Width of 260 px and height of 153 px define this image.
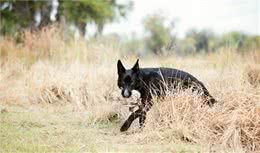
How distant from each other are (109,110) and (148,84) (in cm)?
87

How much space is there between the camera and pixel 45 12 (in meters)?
20.8

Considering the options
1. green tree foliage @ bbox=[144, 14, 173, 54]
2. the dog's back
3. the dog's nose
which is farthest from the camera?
green tree foliage @ bbox=[144, 14, 173, 54]

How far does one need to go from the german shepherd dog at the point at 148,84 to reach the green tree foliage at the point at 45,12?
46.7 ft

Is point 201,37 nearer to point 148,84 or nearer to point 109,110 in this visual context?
point 109,110

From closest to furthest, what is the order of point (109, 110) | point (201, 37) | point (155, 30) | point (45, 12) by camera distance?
point (109, 110) → point (45, 12) → point (155, 30) → point (201, 37)

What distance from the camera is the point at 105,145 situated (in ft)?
18.5

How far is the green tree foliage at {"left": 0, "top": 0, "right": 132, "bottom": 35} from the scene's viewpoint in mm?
20781

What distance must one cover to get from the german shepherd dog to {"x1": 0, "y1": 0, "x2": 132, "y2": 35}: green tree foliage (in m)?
14.2

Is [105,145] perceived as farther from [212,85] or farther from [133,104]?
[212,85]

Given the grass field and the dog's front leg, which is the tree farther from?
the dog's front leg

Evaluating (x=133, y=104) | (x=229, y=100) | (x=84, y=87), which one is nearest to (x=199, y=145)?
(x=229, y=100)

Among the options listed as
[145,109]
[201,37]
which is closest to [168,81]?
[145,109]

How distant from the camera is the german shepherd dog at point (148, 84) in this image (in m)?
6.32

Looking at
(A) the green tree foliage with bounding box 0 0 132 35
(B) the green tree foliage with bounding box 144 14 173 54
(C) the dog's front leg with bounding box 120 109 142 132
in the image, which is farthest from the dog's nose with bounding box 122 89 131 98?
(B) the green tree foliage with bounding box 144 14 173 54
